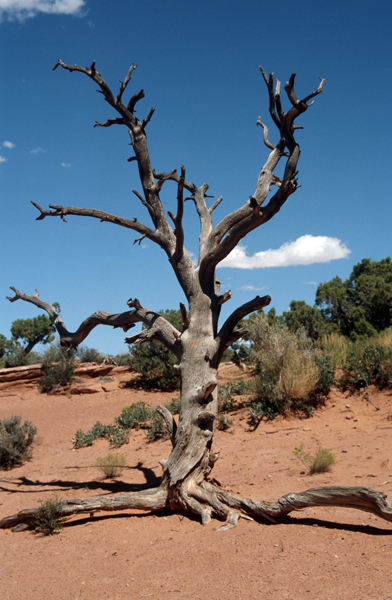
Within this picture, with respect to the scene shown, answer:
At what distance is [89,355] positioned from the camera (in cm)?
2164

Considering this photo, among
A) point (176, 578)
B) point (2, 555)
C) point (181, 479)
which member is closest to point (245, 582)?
point (176, 578)

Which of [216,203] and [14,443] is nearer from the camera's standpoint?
[216,203]

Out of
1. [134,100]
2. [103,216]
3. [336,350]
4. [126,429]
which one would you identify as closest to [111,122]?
[134,100]

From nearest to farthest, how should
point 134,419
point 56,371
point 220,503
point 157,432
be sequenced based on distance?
point 220,503, point 157,432, point 134,419, point 56,371

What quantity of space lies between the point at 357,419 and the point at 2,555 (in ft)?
25.1

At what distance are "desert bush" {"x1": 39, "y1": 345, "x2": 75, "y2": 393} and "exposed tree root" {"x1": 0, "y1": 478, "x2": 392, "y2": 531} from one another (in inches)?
455

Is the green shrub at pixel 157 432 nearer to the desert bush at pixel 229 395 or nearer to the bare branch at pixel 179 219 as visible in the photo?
the desert bush at pixel 229 395

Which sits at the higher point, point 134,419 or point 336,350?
point 336,350

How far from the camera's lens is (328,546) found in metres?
3.98

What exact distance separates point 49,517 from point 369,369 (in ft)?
27.8

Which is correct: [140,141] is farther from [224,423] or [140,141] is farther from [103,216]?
[224,423]

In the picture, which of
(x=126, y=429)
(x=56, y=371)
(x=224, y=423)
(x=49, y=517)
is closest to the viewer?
(x=49, y=517)

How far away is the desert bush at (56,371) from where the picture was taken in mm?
16906

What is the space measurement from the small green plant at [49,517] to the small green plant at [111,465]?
249 centimetres
